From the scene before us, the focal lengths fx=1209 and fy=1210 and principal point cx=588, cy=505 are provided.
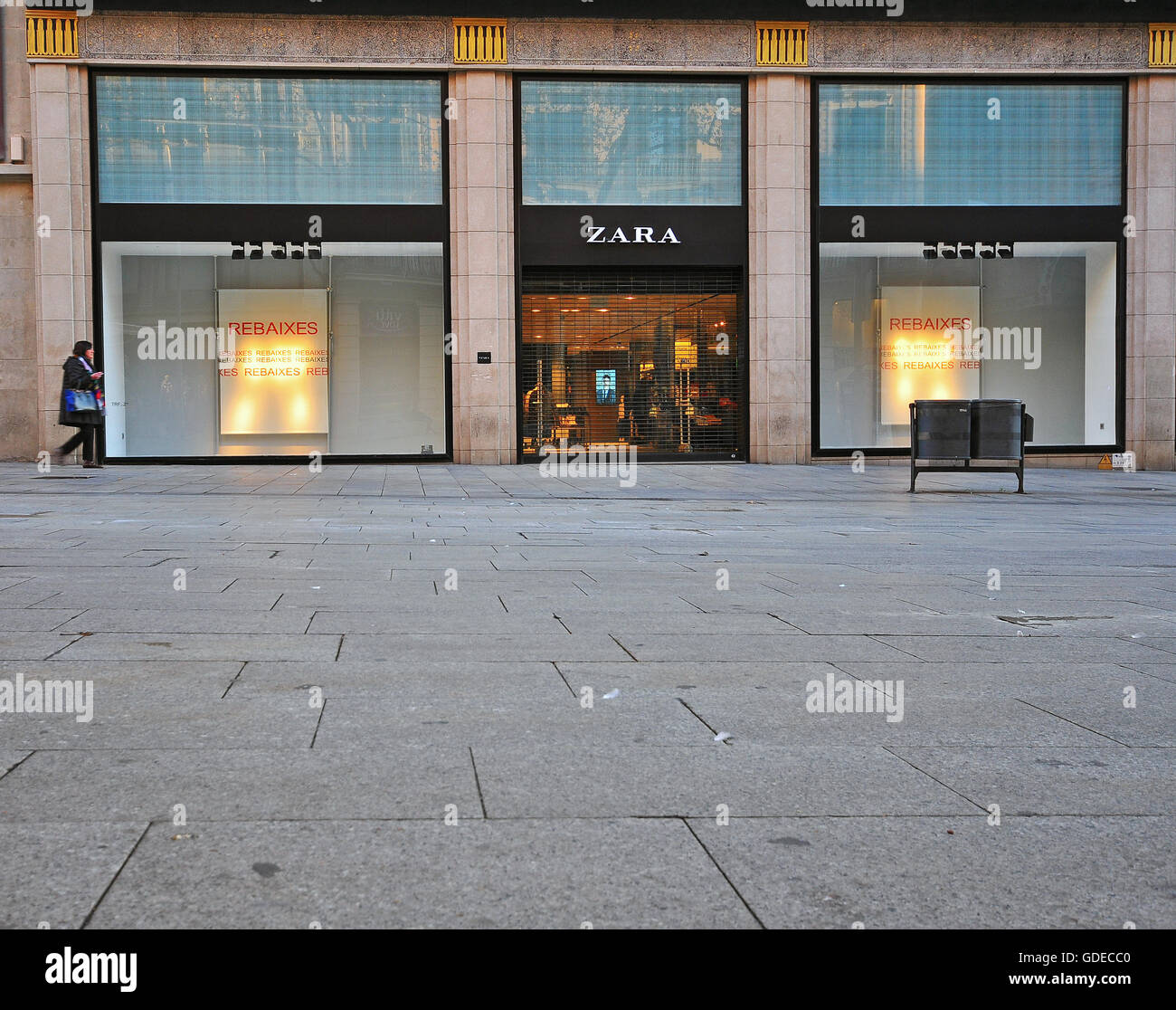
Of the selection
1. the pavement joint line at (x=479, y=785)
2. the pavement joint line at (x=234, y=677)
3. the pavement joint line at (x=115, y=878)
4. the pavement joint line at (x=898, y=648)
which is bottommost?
the pavement joint line at (x=898, y=648)

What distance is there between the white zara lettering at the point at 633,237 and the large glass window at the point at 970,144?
2.93 metres

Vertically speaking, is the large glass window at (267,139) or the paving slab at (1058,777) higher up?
the large glass window at (267,139)

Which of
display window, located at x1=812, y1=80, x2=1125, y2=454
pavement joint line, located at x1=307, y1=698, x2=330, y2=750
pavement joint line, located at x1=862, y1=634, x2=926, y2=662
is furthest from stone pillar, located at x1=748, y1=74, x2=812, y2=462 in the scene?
pavement joint line, located at x1=307, y1=698, x2=330, y2=750

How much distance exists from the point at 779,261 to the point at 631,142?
135 inches

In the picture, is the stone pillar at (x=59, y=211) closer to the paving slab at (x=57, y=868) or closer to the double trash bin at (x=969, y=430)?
the double trash bin at (x=969, y=430)

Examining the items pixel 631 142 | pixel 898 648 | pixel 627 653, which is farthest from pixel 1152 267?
pixel 627 653

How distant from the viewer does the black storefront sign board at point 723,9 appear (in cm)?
2077

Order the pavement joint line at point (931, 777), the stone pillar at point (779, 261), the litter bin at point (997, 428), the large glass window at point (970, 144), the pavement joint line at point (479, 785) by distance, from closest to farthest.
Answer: the pavement joint line at point (479, 785) < the pavement joint line at point (931, 777) < the litter bin at point (997, 428) < the stone pillar at point (779, 261) < the large glass window at point (970, 144)

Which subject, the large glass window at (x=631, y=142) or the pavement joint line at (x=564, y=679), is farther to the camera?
the large glass window at (x=631, y=142)

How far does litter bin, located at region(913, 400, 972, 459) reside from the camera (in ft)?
52.9

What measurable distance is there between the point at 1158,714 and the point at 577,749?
2.26m

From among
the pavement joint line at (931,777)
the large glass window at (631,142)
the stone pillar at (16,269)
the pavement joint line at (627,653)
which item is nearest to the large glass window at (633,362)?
the large glass window at (631,142)

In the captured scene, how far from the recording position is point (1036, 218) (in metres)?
22.5

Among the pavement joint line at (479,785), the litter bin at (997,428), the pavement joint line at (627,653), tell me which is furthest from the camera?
the litter bin at (997,428)
